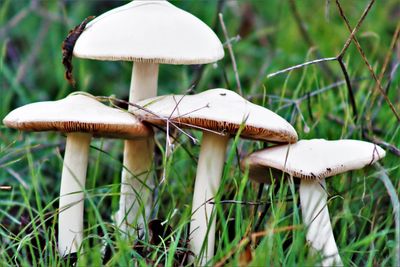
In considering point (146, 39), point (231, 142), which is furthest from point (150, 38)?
point (231, 142)

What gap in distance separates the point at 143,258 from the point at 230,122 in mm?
516

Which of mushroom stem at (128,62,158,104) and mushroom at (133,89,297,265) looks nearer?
mushroom at (133,89,297,265)

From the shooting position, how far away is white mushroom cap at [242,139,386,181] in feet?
5.99

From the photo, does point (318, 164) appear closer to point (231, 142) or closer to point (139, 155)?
point (139, 155)

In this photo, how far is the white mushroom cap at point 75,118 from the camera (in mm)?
1858

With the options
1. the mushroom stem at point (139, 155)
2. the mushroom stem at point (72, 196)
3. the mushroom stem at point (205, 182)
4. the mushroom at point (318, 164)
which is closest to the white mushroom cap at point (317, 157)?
the mushroom at point (318, 164)

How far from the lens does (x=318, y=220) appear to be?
6.43ft

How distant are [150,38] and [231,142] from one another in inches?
44.6

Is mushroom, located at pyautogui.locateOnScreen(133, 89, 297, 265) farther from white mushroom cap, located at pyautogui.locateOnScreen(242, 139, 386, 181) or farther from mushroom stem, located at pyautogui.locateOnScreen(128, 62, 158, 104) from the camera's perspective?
mushroom stem, located at pyautogui.locateOnScreen(128, 62, 158, 104)

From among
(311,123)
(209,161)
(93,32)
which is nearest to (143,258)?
(209,161)

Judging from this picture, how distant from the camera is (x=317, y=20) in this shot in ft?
15.1

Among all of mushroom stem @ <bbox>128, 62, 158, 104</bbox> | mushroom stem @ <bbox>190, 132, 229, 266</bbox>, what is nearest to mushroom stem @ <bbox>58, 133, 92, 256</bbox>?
mushroom stem @ <bbox>128, 62, 158, 104</bbox>

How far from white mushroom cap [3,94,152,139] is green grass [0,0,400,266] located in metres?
0.16

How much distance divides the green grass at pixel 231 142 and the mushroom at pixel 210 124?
8cm
